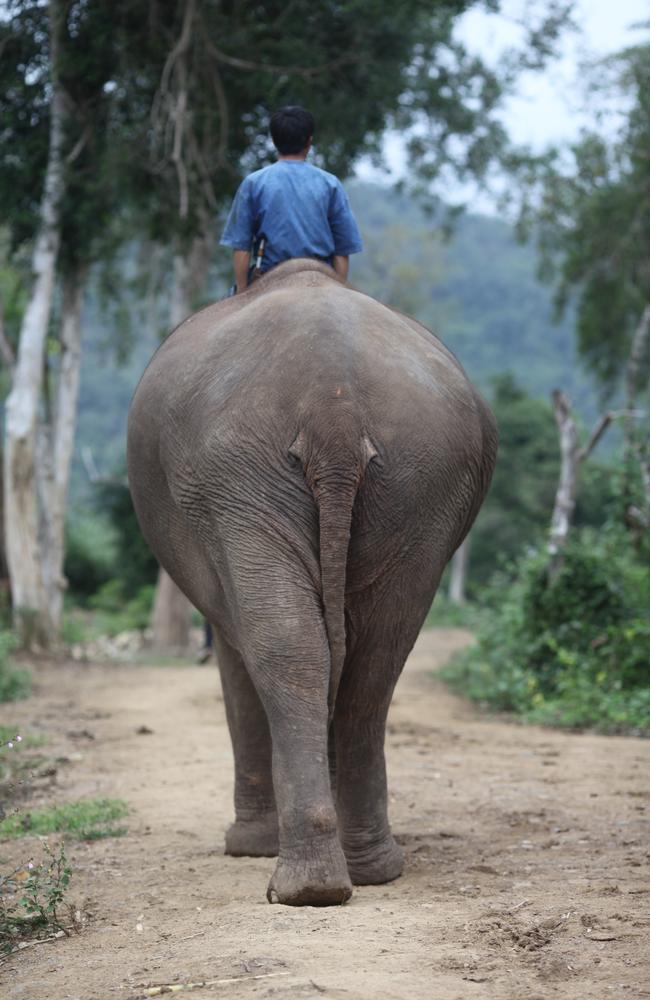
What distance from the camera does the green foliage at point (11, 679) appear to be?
1088 centimetres

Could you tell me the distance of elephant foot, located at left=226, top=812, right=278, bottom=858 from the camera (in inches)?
187

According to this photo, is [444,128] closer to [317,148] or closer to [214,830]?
[317,148]

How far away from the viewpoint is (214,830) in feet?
17.5

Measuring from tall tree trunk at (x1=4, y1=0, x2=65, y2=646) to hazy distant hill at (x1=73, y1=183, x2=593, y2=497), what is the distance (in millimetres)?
22487

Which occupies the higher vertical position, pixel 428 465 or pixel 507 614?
pixel 428 465

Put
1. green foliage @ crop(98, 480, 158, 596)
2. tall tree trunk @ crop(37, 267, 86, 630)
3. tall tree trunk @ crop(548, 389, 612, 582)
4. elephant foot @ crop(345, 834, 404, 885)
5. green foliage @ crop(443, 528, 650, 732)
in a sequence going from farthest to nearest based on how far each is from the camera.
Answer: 1. green foliage @ crop(98, 480, 158, 596)
2. tall tree trunk @ crop(37, 267, 86, 630)
3. tall tree trunk @ crop(548, 389, 612, 582)
4. green foliage @ crop(443, 528, 650, 732)
5. elephant foot @ crop(345, 834, 404, 885)

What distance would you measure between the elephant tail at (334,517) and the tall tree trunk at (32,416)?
11173mm

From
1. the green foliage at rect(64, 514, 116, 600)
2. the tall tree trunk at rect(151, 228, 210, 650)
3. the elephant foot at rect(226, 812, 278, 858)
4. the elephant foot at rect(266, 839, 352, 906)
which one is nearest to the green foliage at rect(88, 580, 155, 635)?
the green foliage at rect(64, 514, 116, 600)

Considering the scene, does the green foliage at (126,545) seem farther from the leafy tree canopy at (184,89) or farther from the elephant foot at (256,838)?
the elephant foot at (256,838)

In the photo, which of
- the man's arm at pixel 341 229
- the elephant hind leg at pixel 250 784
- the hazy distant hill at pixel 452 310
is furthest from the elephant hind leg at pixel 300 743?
the hazy distant hill at pixel 452 310

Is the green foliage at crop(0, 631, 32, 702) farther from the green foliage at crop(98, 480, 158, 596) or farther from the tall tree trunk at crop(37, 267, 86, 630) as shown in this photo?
the green foliage at crop(98, 480, 158, 596)

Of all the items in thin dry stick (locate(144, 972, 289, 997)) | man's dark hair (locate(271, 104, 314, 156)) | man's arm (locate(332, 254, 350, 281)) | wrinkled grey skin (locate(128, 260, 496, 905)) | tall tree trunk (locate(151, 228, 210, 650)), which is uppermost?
man's dark hair (locate(271, 104, 314, 156))

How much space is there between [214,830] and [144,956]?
2015mm

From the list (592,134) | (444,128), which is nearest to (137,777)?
(444,128)
